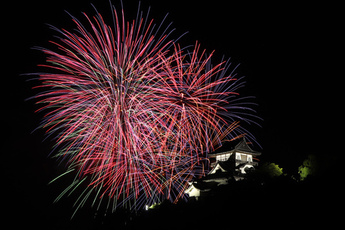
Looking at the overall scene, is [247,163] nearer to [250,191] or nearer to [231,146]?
[231,146]

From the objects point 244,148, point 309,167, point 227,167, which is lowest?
point 309,167

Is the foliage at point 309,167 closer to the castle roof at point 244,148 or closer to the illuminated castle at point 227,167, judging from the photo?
the illuminated castle at point 227,167

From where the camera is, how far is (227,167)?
122 feet

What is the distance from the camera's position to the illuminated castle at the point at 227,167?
3359 centimetres

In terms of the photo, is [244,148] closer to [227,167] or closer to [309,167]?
[227,167]

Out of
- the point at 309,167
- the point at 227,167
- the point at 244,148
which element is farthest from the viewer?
the point at 244,148

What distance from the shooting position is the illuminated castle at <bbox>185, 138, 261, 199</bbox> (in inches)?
1323

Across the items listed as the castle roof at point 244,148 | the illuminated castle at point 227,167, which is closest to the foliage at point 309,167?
the illuminated castle at point 227,167

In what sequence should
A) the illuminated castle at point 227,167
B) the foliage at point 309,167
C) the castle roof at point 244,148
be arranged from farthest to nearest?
the castle roof at point 244,148 < the illuminated castle at point 227,167 < the foliage at point 309,167

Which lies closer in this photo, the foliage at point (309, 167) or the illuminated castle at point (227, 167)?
the foliage at point (309, 167)

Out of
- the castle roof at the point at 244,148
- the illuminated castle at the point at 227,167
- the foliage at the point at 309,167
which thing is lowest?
the foliage at the point at 309,167

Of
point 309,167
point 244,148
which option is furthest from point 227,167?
point 309,167

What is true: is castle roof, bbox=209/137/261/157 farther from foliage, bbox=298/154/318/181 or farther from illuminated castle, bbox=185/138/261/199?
foliage, bbox=298/154/318/181

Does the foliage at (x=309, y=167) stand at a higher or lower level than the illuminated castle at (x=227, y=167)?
lower
